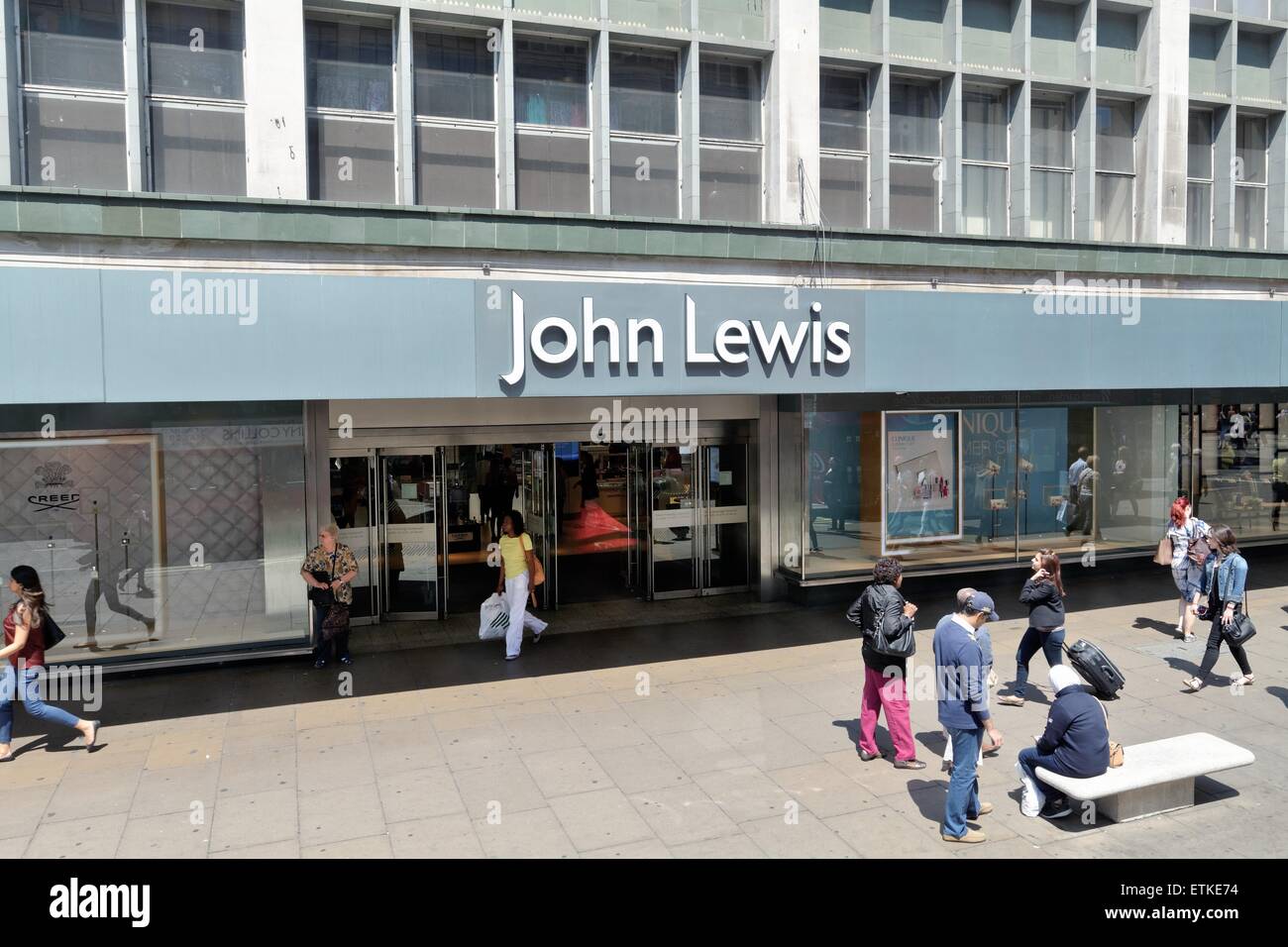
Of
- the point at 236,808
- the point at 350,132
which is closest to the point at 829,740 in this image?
the point at 236,808

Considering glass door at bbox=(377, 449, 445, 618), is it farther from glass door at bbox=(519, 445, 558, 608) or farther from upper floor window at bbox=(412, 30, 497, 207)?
upper floor window at bbox=(412, 30, 497, 207)

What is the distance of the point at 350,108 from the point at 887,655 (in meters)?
8.06

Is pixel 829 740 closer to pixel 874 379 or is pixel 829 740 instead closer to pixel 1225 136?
pixel 874 379

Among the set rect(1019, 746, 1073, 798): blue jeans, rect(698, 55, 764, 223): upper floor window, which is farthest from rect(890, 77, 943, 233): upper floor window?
rect(1019, 746, 1073, 798): blue jeans

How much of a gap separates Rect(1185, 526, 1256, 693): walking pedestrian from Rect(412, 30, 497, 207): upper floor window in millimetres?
8645

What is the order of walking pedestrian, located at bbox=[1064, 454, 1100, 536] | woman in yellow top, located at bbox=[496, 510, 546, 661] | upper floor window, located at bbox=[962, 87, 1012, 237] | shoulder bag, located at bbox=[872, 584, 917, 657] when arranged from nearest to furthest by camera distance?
shoulder bag, located at bbox=[872, 584, 917, 657]
woman in yellow top, located at bbox=[496, 510, 546, 661]
upper floor window, located at bbox=[962, 87, 1012, 237]
walking pedestrian, located at bbox=[1064, 454, 1100, 536]

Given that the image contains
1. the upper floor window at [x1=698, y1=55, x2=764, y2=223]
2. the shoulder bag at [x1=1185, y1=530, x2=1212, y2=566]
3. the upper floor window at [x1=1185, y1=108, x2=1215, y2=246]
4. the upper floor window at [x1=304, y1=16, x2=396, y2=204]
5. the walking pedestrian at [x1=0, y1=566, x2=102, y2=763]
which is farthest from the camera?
the upper floor window at [x1=1185, y1=108, x2=1215, y2=246]

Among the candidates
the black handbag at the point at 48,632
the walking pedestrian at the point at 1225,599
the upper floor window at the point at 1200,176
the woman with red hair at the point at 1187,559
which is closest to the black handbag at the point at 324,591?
the black handbag at the point at 48,632

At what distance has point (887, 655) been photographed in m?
8.09

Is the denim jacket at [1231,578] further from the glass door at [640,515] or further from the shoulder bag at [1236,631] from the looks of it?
the glass door at [640,515]

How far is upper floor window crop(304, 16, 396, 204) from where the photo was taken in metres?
10.9

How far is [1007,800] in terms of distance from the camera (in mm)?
7695

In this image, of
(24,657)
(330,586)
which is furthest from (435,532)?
(24,657)

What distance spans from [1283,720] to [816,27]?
9.31 meters
